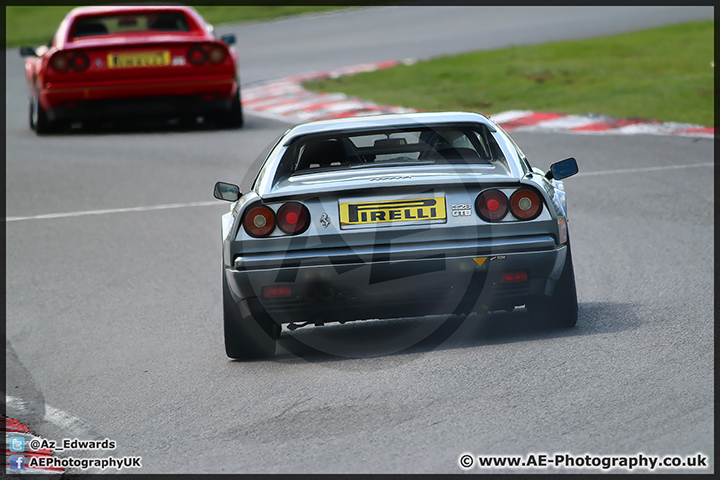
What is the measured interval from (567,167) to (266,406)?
2.13 meters

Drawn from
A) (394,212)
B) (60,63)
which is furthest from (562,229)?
(60,63)

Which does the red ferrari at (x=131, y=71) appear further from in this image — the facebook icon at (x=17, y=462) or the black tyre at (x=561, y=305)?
the facebook icon at (x=17, y=462)

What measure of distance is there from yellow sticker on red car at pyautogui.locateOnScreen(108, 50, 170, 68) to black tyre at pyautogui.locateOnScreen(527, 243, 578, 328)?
8515 millimetres

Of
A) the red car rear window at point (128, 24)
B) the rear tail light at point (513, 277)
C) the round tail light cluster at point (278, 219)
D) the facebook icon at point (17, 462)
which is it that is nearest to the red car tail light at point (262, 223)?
the round tail light cluster at point (278, 219)

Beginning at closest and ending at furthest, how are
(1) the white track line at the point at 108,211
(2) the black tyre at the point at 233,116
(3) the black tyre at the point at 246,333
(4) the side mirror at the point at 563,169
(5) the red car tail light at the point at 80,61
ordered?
(3) the black tyre at the point at 246,333
(4) the side mirror at the point at 563,169
(1) the white track line at the point at 108,211
(5) the red car tail light at the point at 80,61
(2) the black tyre at the point at 233,116

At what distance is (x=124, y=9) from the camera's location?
14.0 meters

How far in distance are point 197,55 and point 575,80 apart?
21.2 ft

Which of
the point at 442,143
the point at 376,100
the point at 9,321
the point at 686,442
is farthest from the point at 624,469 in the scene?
the point at 376,100

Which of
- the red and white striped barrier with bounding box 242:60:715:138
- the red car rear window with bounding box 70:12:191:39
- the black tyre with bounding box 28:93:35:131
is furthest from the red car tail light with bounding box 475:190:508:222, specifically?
the black tyre with bounding box 28:93:35:131

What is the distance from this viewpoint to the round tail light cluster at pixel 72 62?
13.1 metres

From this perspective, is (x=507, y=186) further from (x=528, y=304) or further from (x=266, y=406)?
(x=266, y=406)

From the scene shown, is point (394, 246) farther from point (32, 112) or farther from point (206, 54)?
point (32, 112)

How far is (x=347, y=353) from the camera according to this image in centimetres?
563

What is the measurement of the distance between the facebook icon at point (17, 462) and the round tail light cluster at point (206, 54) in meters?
9.47
